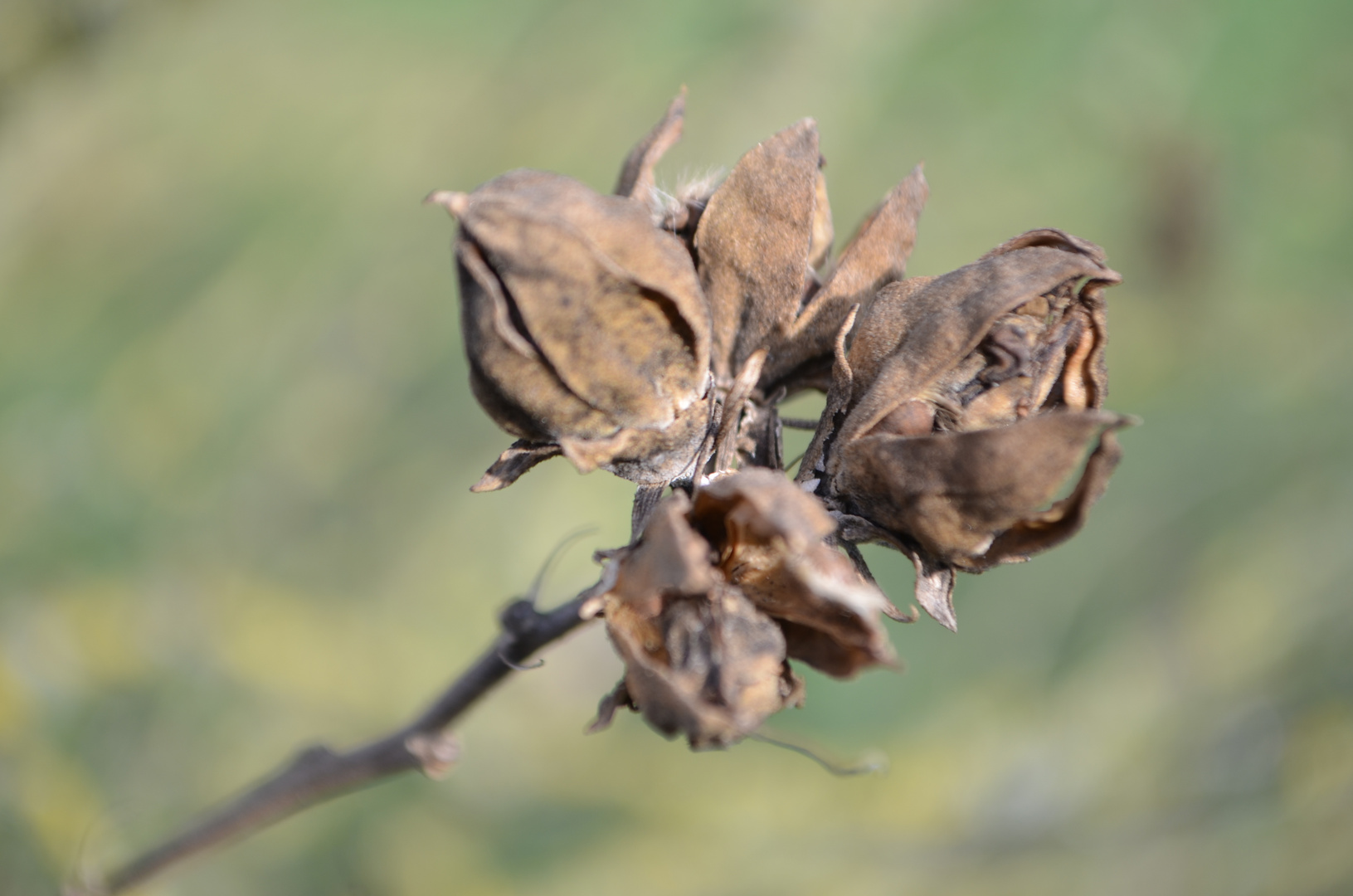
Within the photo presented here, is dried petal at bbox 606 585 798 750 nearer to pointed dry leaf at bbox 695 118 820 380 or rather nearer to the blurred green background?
pointed dry leaf at bbox 695 118 820 380

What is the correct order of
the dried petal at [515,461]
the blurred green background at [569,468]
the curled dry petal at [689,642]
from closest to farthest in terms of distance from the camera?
the curled dry petal at [689,642] < the dried petal at [515,461] < the blurred green background at [569,468]

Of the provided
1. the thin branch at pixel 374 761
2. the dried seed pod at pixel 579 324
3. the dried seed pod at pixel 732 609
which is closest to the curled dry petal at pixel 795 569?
the dried seed pod at pixel 732 609

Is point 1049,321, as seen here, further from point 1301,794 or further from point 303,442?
point 1301,794

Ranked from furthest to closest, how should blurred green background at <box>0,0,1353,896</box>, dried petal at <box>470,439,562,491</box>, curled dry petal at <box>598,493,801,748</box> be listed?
blurred green background at <box>0,0,1353,896</box>
dried petal at <box>470,439,562,491</box>
curled dry petal at <box>598,493,801,748</box>

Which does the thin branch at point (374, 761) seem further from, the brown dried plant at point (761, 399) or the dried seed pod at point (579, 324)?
the dried seed pod at point (579, 324)

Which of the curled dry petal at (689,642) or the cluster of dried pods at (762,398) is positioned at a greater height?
the cluster of dried pods at (762,398)

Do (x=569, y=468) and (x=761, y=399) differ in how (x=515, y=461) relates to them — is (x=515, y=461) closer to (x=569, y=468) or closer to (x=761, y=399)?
(x=761, y=399)

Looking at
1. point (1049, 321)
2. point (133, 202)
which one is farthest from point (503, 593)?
point (1049, 321)

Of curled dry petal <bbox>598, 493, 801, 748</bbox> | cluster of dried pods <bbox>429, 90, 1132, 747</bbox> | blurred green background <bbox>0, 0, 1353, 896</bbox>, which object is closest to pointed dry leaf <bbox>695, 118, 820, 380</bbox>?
cluster of dried pods <bbox>429, 90, 1132, 747</bbox>
